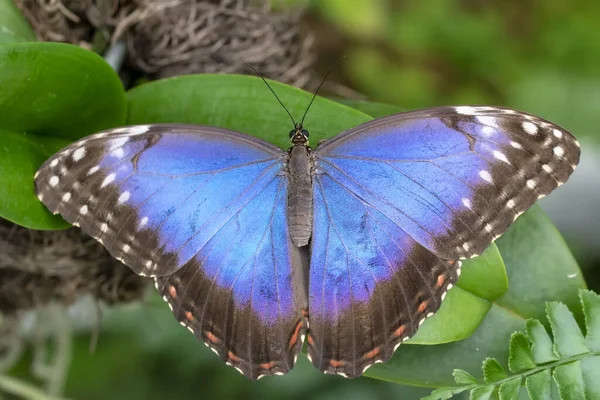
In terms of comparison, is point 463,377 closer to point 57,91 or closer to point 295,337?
point 295,337

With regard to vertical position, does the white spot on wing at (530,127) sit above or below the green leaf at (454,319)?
above

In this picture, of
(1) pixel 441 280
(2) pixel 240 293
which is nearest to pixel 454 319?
(1) pixel 441 280

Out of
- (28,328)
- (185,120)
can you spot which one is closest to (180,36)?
(185,120)

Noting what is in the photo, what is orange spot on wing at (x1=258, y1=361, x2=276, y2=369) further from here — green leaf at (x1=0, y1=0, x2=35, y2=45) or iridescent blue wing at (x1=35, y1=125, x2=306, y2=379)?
green leaf at (x1=0, y1=0, x2=35, y2=45)

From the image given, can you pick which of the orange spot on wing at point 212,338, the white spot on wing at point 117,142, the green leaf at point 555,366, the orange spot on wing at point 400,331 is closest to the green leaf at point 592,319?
→ the green leaf at point 555,366

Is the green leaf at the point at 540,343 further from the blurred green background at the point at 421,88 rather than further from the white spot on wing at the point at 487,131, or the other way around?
the blurred green background at the point at 421,88

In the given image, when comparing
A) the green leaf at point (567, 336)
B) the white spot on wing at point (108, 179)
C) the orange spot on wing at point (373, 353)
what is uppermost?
the white spot on wing at point (108, 179)

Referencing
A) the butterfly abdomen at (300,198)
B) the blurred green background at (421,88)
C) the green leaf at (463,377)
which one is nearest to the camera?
the green leaf at (463,377)
